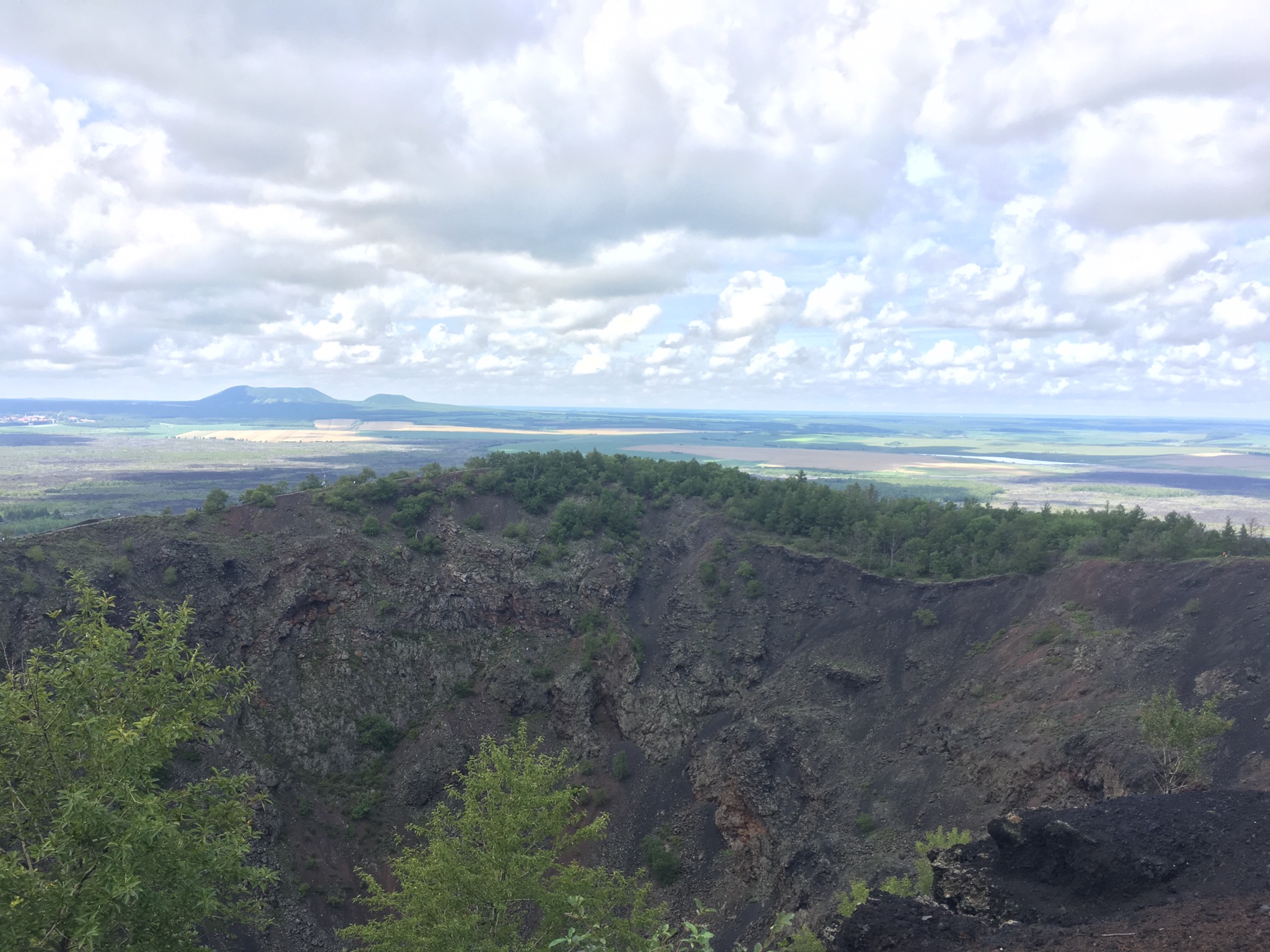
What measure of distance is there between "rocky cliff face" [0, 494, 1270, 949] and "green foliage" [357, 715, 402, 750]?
0.22 metres

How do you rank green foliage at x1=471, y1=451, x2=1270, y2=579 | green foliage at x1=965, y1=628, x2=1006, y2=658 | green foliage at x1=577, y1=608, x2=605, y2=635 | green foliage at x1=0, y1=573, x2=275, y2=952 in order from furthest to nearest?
green foliage at x1=577, y1=608, x2=605, y2=635, green foliage at x1=471, y1=451, x2=1270, y2=579, green foliage at x1=965, y1=628, x2=1006, y2=658, green foliage at x1=0, y1=573, x2=275, y2=952

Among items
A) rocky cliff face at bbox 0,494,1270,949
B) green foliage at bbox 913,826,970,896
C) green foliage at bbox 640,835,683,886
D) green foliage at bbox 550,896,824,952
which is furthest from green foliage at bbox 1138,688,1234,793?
green foliage at bbox 640,835,683,886

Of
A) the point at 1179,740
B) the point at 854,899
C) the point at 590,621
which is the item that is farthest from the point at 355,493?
the point at 1179,740

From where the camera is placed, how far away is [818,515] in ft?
282

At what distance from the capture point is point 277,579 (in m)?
69.0

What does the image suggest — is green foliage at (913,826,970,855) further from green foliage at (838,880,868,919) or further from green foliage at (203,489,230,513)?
green foliage at (203,489,230,513)

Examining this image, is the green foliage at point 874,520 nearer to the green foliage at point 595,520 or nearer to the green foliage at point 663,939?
the green foliage at point 595,520

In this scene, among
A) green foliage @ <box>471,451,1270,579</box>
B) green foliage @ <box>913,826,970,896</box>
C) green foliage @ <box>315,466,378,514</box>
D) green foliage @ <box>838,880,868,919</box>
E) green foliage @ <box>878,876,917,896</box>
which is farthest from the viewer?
green foliage @ <box>315,466,378,514</box>

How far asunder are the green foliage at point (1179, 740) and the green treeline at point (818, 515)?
97.8 ft

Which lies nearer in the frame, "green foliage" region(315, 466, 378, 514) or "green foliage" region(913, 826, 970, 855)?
"green foliage" region(913, 826, 970, 855)

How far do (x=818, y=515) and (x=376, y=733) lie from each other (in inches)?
2147

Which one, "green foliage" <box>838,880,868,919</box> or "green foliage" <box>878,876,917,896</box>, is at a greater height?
"green foliage" <box>878,876,917,896</box>

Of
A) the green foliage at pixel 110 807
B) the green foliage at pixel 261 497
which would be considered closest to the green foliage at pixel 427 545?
the green foliage at pixel 261 497

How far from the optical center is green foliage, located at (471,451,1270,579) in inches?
2692
